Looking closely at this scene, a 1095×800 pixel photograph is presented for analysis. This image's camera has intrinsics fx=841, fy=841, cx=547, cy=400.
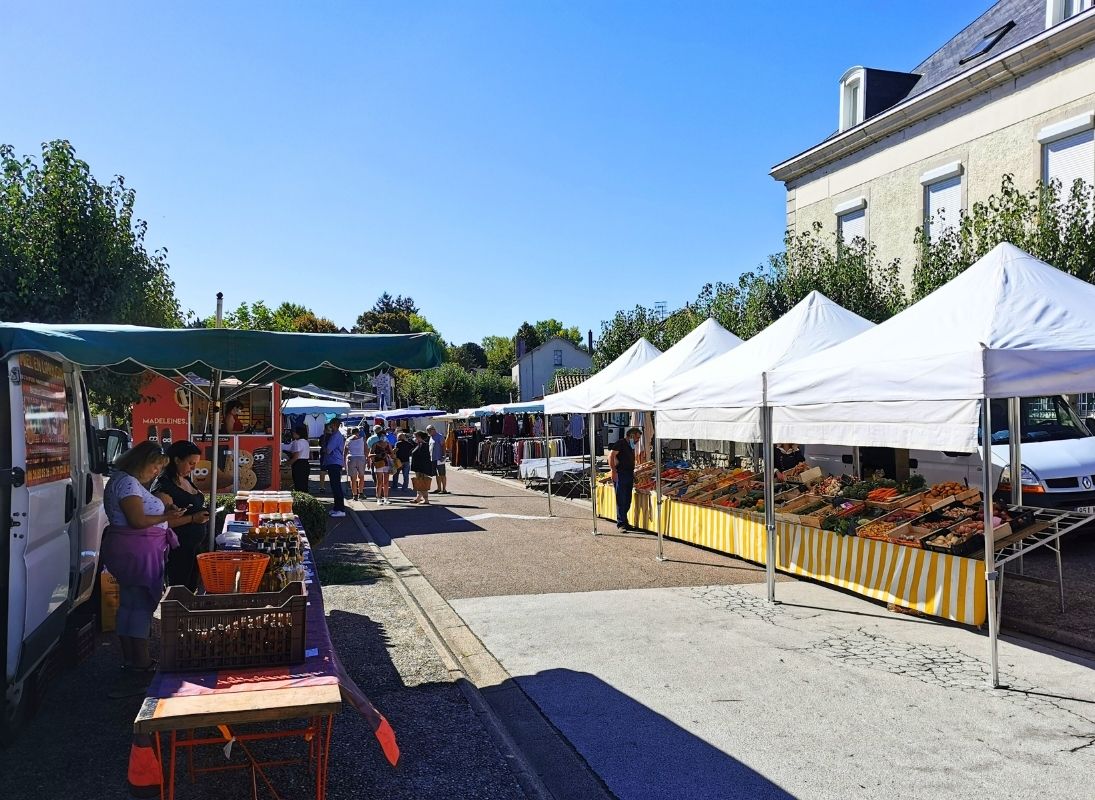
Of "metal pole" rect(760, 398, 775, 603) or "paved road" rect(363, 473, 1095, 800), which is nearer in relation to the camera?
"paved road" rect(363, 473, 1095, 800)

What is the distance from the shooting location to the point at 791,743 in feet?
16.2

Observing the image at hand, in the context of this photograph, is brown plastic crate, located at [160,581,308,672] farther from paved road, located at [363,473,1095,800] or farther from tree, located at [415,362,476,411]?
tree, located at [415,362,476,411]

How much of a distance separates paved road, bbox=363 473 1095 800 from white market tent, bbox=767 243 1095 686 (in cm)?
72

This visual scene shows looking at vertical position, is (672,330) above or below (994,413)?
above

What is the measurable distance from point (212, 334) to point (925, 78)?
23.2 meters

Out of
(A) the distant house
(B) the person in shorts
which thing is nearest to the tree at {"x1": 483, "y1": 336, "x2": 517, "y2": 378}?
(A) the distant house

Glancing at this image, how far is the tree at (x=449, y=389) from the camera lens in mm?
64562

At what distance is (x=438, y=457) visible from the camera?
24.5 meters

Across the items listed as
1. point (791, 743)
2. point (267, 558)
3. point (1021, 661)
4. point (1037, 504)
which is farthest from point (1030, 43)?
point (267, 558)

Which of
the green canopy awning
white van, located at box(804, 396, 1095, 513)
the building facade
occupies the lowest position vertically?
white van, located at box(804, 396, 1095, 513)

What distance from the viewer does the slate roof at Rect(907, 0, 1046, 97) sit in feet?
64.2

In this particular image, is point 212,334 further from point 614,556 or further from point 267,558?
point 614,556

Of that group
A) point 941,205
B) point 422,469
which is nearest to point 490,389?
point 422,469

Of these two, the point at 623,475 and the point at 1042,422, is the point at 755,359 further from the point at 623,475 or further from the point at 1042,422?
the point at 1042,422
